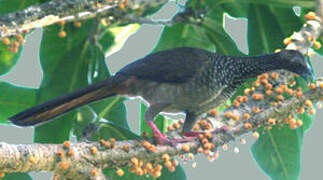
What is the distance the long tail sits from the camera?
2914 mm

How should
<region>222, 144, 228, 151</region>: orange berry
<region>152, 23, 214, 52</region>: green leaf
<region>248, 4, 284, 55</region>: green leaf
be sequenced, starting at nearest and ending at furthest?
1. <region>222, 144, 228, 151</region>: orange berry
2. <region>248, 4, 284, 55</region>: green leaf
3. <region>152, 23, 214, 52</region>: green leaf

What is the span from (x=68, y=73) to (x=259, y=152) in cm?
138

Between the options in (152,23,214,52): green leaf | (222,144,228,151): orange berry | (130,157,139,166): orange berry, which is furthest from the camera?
(152,23,214,52): green leaf

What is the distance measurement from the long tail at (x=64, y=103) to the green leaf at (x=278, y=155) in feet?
3.61

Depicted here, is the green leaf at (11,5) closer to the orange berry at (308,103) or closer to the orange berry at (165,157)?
the orange berry at (165,157)

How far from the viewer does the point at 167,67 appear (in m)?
3.41

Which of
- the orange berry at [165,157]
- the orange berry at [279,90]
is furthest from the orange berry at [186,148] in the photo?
the orange berry at [279,90]

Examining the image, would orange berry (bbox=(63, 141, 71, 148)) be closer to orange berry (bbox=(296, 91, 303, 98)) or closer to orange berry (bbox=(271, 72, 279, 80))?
orange berry (bbox=(296, 91, 303, 98))

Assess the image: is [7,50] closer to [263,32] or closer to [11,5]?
[11,5]

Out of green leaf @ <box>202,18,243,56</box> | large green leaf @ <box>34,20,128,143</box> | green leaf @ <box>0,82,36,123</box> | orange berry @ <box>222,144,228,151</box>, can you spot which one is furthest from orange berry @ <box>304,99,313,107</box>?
green leaf @ <box>0,82,36,123</box>

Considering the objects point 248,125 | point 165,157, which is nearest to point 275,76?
point 248,125

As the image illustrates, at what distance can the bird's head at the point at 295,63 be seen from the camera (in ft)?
10.7

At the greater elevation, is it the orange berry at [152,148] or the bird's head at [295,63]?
the bird's head at [295,63]

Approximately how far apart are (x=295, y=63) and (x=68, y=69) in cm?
147
